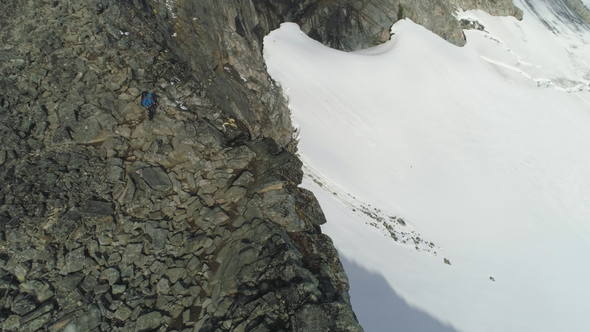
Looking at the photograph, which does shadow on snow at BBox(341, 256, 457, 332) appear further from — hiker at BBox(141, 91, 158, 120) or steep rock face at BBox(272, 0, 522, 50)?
steep rock face at BBox(272, 0, 522, 50)

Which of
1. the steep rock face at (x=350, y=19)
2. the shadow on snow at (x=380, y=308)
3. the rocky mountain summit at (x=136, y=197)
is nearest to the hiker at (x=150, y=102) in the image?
the rocky mountain summit at (x=136, y=197)

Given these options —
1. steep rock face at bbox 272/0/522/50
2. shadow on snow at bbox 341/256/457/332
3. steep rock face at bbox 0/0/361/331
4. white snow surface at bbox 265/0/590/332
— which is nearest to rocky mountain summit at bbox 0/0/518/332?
steep rock face at bbox 0/0/361/331

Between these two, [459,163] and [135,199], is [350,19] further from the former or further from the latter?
[135,199]

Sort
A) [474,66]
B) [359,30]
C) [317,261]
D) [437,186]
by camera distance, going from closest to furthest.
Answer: [317,261], [437,186], [359,30], [474,66]

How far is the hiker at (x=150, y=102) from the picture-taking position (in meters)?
7.77

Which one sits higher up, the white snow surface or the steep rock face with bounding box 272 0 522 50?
the steep rock face with bounding box 272 0 522 50

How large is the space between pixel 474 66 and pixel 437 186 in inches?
465

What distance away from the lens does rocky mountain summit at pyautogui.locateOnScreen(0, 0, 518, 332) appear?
538 centimetres

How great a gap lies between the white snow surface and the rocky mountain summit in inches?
158

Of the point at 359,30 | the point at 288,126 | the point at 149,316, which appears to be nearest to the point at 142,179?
the point at 149,316

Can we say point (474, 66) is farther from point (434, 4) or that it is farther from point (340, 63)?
point (340, 63)

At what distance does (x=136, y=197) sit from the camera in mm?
6602

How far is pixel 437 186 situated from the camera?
18.5 m

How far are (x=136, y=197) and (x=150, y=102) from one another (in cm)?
216
